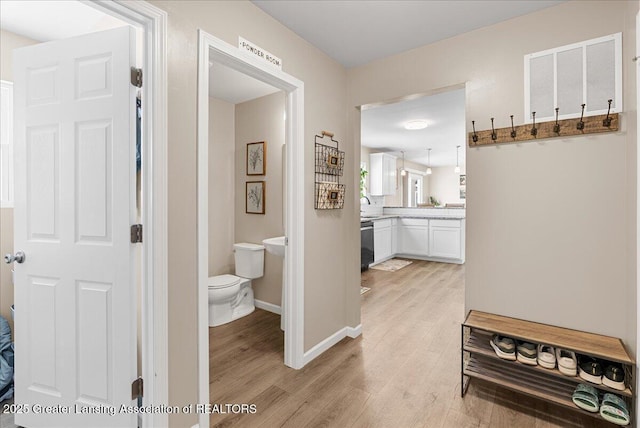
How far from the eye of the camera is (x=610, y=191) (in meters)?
1.76

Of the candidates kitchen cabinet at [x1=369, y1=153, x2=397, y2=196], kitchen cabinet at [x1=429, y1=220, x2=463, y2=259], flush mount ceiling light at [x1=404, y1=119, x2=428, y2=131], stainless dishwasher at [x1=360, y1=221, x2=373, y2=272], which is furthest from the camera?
kitchen cabinet at [x1=369, y1=153, x2=397, y2=196]

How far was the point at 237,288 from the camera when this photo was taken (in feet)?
10.3

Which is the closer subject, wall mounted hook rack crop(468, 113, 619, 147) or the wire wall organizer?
wall mounted hook rack crop(468, 113, 619, 147)

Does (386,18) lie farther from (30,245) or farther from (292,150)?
(30,245)

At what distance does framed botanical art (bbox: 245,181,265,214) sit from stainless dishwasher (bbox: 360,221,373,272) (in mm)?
2187

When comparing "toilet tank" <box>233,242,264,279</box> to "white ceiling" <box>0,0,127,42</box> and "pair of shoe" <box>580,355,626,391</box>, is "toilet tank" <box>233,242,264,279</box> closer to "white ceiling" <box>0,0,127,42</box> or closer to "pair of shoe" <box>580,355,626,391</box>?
"white ceiling" <box>0,0,127,42</box>

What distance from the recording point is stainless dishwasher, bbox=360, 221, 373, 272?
5241 mm

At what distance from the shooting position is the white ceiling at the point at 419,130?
13.7 feet

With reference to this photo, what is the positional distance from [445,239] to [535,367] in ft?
14.8

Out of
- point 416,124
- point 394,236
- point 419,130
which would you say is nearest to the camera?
point 416,124

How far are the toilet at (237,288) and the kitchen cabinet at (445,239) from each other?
4.02 meters

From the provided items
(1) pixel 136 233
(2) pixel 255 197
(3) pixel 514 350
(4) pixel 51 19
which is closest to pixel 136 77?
(1) pixel 136 233

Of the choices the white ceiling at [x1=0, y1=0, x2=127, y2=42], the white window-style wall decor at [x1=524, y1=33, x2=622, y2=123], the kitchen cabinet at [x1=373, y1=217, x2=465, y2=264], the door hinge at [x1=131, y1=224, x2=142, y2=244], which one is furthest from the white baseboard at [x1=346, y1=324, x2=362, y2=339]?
the kitchen cabinet at [x1=373, y1=217, x2=465, y2=264]

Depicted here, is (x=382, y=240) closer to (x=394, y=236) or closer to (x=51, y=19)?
(x=394, y=236)
